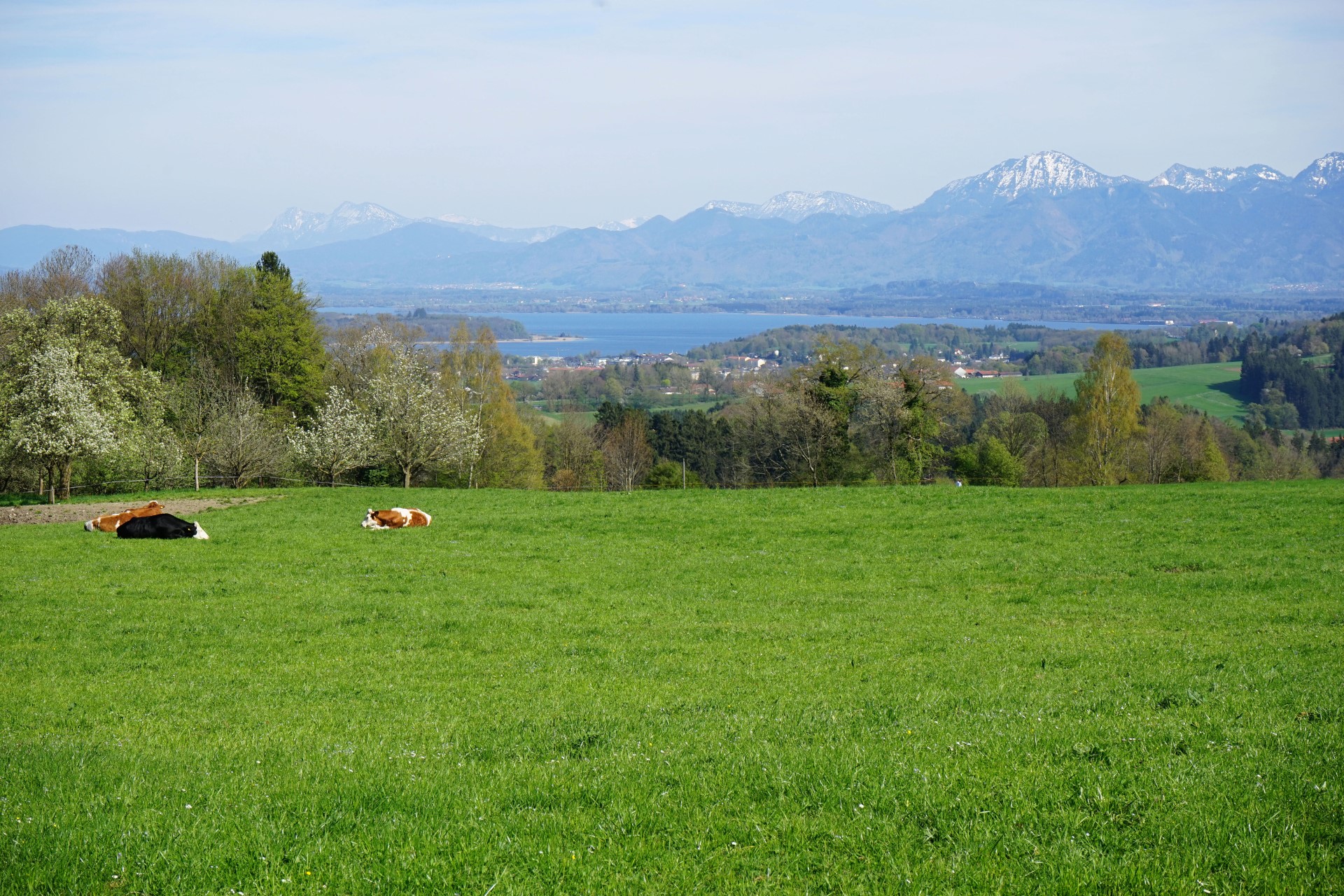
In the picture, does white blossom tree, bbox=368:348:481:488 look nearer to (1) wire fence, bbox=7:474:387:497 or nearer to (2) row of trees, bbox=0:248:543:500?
(2) row of trees, bbox=0:248:543:500

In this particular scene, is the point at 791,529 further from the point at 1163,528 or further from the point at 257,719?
the point at 257,719

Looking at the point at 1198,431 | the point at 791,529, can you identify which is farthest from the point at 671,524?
the point at 1198,431

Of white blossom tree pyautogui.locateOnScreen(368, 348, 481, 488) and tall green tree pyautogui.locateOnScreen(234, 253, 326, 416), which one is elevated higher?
tall green tree pyautogui.locateOnScreen(234, 253, 326, 416)

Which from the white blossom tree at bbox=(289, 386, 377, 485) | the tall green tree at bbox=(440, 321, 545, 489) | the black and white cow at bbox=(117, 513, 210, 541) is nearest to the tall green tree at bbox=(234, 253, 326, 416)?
the tall green tree at bbox=(440, 321, 545, 489)

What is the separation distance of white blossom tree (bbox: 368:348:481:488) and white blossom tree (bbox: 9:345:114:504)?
40.7 feet

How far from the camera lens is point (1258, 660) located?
11.1 metres

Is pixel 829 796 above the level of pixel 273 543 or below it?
above

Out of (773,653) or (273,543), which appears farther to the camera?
(273,543)

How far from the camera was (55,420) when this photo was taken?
111 ft

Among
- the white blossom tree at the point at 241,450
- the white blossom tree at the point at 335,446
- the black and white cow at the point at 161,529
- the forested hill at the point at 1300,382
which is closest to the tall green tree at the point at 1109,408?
the white blossom tree at the point at 335,446

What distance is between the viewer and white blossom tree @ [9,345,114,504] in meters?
33.4

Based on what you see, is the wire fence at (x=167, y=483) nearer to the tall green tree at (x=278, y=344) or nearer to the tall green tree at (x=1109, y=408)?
the tall green tree at (x=278, y=344)

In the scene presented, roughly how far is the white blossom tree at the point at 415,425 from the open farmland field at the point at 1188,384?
262ft

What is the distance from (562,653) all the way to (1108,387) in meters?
57.5
